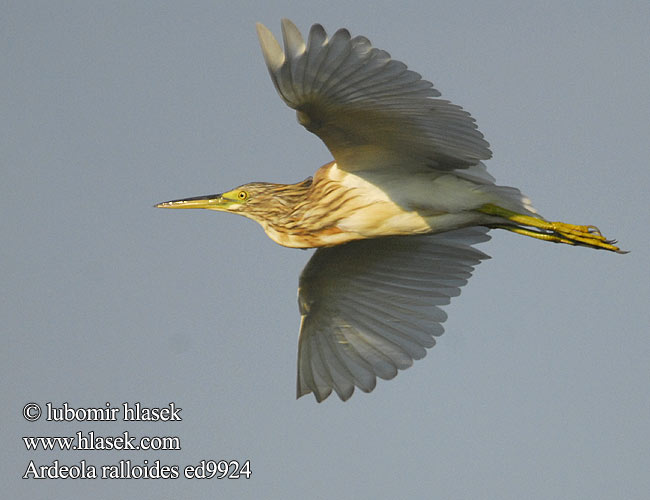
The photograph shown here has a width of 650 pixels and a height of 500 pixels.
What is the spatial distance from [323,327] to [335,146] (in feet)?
6.92

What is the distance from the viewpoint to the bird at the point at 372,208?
6.69 m

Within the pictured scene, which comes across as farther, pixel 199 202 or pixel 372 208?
pixel 199 202

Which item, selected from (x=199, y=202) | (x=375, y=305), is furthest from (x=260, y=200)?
A: (x=375, y=305)

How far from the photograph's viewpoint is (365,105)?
6.97m

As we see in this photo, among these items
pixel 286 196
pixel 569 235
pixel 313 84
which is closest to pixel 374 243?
pixel 286 196

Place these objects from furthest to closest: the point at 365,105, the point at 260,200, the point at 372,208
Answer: the point at 260,200, the point at 372,208, the point at 365,105

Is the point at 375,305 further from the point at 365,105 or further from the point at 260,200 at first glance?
the point at 365,105

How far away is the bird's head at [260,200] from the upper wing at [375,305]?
88cm

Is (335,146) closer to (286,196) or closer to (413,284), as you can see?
(286,196)

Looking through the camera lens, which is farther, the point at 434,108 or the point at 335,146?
the point at 335,146

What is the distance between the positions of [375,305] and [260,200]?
1.58m

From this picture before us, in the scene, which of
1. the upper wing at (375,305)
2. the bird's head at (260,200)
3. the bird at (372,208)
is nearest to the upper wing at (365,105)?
the bird at (372,208)

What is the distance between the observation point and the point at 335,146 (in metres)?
7.53

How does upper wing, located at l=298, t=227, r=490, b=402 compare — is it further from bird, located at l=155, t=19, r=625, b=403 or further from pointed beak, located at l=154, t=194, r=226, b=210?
pointed beak, located at l=154, t=194, r=226, b=210
